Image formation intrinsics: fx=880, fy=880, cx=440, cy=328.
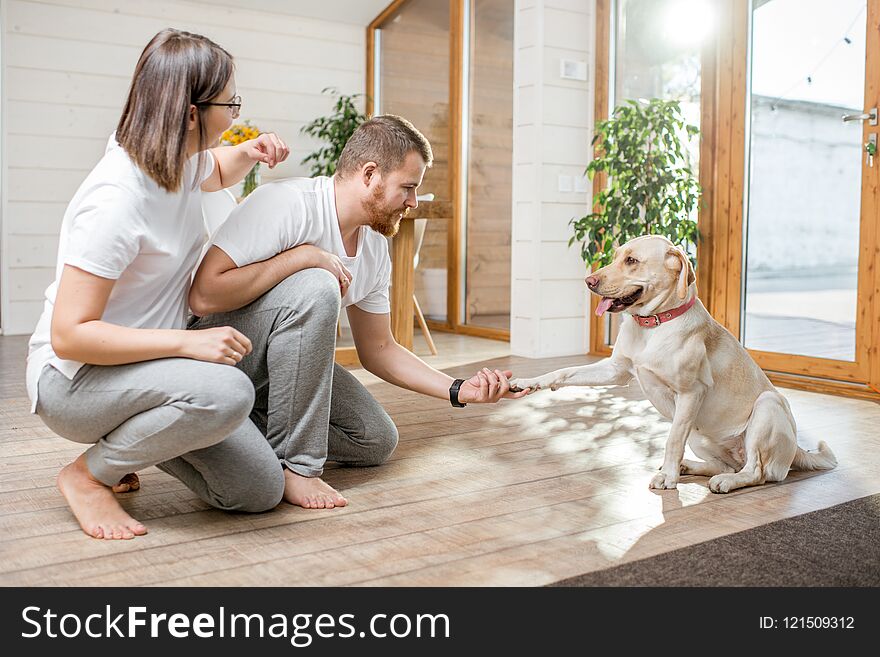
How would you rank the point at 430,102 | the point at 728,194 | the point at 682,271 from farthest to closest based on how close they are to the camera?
the point at 430,102 → the point at 728,194 → the point at 682,271

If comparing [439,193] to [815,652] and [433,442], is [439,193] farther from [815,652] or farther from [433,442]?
[815,652]

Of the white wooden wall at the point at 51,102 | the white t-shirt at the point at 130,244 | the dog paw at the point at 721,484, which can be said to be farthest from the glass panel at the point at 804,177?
the white wooden wall at the point at 51,102

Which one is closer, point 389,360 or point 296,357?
point 296,357

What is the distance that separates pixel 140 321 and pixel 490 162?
412 centimetres

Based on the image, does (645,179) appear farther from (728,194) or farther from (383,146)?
(383,146)

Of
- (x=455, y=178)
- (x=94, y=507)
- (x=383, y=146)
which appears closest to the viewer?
(x=94, y=507)

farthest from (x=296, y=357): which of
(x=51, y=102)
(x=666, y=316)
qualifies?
(x=51, y=102)

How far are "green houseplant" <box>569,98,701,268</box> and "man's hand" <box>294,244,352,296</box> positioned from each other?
8.14 ft

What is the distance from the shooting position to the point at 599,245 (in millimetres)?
4520

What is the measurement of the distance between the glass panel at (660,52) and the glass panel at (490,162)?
939 mm

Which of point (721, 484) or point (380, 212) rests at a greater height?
point (380, 212)

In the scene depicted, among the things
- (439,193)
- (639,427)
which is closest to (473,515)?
(639,427)

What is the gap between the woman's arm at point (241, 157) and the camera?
1.98 metres

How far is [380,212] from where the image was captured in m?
2.03
